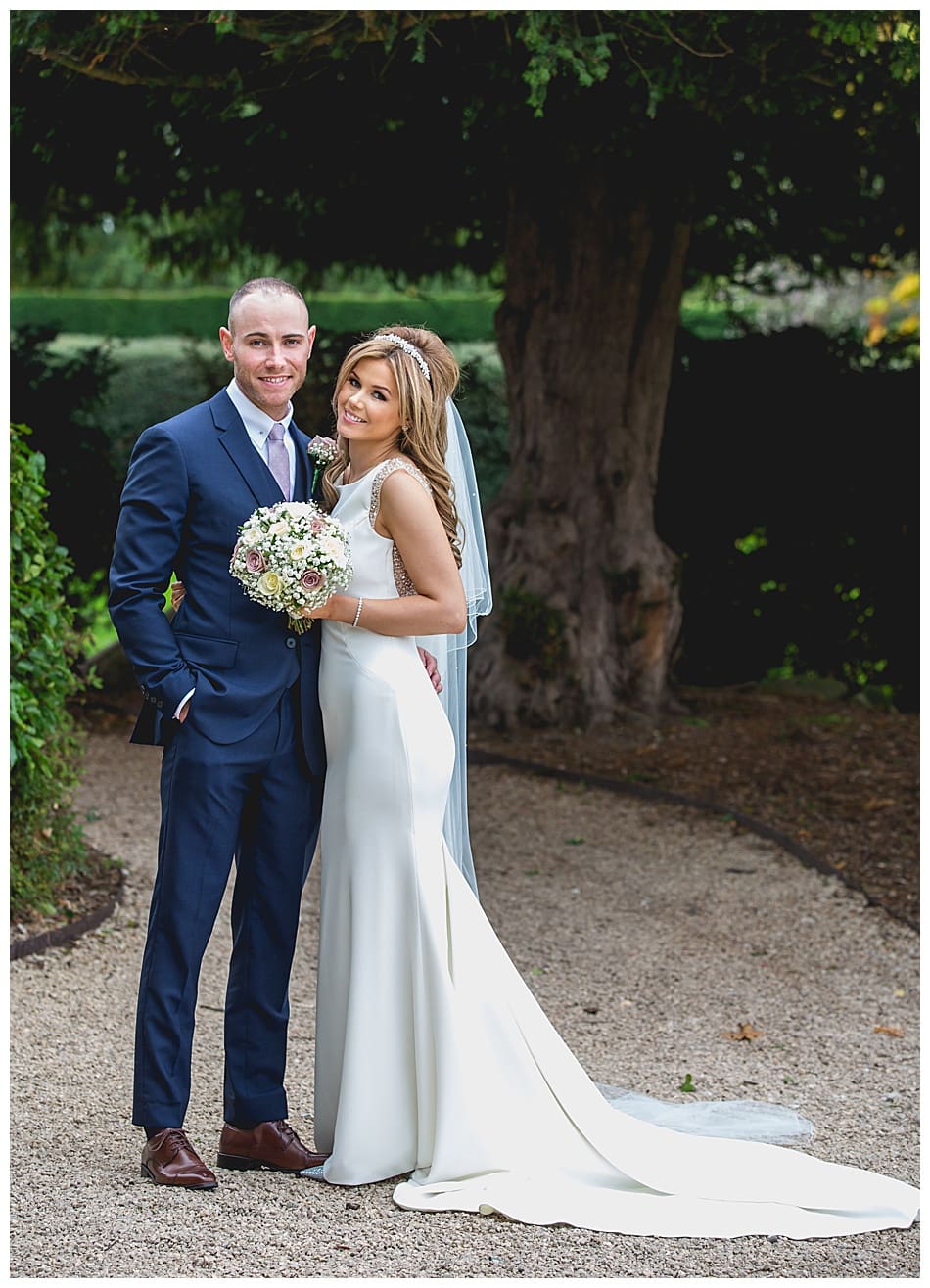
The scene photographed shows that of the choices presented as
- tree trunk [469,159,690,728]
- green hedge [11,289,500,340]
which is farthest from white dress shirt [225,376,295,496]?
green hedge [11,289,500,340]

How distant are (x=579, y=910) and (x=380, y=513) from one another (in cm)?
325

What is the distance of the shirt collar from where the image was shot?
3658mm

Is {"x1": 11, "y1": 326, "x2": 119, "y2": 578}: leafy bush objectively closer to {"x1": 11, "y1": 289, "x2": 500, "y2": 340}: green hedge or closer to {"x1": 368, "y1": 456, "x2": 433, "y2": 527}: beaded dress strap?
{"x1": 368, "y1": 456, "x2": 433, "y2": 527}: beaded dress strap

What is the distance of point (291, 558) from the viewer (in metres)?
3.36

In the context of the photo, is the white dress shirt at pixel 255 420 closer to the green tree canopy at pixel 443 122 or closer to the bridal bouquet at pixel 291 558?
the bridal bouquet at pixel 291 558

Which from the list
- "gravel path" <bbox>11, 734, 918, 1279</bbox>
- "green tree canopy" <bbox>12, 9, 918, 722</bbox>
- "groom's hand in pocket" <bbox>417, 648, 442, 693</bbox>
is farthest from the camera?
"green tree canopy" <bbox>12, 9, 918, 722</bbox>

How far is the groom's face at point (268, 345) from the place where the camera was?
3.54 meters

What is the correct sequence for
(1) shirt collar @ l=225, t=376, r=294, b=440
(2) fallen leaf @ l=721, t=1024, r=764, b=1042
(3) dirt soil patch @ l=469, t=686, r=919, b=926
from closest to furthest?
(1) shirt collar @ l=225, t=376, r=294, b=440 → (2) fallen leaf @ l=721, t=1024, r=764, b=1042 → (3) dirt soil patch @ l=469, t=686, r=919, b=926

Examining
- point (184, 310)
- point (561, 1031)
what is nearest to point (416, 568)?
point (561, 1031)

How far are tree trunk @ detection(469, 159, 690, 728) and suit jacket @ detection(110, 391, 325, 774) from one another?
18.4 feet

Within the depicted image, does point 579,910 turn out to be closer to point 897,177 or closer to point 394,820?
point 394,820

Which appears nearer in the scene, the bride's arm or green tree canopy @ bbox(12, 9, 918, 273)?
the bride's arm

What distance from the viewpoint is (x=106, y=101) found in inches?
316

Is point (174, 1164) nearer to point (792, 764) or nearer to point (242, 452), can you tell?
point (242, 452)
